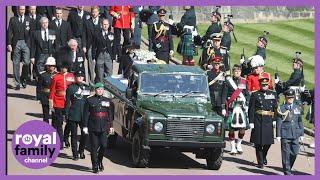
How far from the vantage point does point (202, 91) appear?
26484 mm

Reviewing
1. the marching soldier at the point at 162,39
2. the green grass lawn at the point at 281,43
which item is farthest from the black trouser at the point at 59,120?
the green grass lawn at the point at 281,43

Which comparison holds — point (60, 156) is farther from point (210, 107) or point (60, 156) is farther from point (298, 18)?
point (298, 18)

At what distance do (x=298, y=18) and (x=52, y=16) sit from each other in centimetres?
1516

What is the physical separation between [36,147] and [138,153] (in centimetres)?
219

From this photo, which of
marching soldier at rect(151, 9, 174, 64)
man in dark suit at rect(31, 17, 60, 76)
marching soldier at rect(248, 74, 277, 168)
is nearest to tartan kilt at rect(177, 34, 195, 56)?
marching soldier at rect(151, 9, 174, 64)

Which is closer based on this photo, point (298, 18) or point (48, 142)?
point (48, 142)

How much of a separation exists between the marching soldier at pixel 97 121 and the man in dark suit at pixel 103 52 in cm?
693

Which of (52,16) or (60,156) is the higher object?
(52,16)

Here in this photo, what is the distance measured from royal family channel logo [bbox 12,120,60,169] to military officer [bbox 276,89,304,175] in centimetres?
492

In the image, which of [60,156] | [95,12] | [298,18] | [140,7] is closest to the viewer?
[60,156]

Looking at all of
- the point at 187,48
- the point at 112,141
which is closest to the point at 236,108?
the point at 112,141

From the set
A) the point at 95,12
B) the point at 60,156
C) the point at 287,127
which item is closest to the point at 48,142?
the point at 60,156

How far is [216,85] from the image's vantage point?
28250 millimetres

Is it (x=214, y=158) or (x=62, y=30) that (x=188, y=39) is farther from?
(x=214, y=158)
